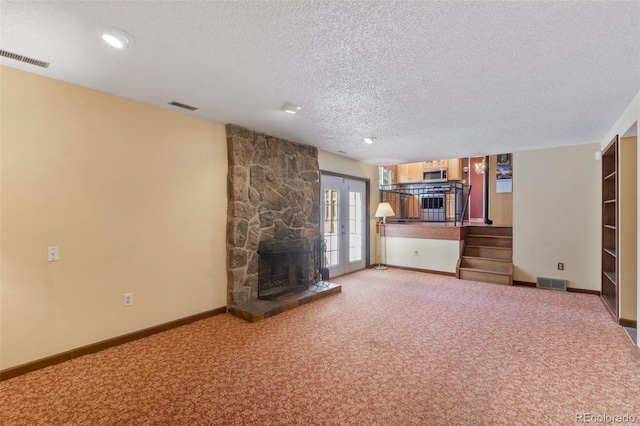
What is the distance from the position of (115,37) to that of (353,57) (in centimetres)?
165

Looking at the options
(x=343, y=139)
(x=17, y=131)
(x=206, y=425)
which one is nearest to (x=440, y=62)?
(x=343, y=139)

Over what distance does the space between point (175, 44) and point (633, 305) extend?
534 centimetres

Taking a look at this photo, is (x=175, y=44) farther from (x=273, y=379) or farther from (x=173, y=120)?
(x=273, y=379)

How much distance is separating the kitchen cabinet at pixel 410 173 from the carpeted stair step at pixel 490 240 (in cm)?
367

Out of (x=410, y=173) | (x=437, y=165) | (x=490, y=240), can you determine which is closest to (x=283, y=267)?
(x=490, y=240)

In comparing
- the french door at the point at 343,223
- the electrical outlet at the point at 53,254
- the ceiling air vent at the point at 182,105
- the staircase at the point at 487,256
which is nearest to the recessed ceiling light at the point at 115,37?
the ceiling air vent at the point at 182,105

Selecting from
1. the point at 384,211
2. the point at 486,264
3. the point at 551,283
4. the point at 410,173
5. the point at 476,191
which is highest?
the point at 410,173

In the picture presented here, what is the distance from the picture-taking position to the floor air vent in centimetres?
512

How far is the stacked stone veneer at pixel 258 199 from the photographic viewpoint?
4055 mm

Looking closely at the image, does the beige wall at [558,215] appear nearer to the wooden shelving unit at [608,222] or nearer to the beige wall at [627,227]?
the wooden shelving unit at [608,222]

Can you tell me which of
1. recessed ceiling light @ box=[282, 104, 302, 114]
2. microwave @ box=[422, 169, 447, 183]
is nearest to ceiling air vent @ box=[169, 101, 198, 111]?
recessed ceiling light @ box=[282, 104, 302, 114]

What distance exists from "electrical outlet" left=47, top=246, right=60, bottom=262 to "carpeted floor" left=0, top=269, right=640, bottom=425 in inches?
37.1

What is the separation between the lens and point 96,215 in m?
2.94

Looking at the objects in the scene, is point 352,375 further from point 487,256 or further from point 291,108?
point 487,256
